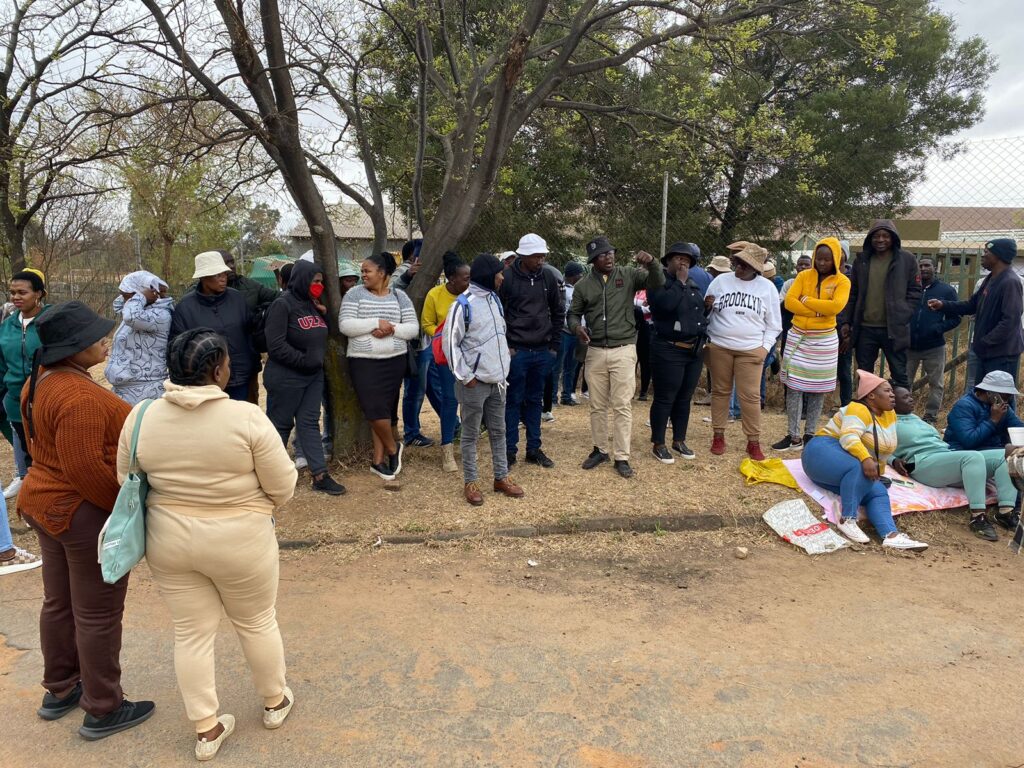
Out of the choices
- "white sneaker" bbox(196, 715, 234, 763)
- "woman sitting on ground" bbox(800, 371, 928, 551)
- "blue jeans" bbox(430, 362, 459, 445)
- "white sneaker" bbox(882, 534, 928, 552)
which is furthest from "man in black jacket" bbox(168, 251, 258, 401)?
"white sneaker" bbox(882, 534, 928, 552)

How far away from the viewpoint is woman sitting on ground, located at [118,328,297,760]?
8.15ft

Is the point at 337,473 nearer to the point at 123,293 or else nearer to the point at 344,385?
the point at 344,385

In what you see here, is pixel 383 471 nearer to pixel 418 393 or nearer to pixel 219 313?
pixel 418 393

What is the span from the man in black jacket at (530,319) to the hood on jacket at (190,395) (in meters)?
3.43

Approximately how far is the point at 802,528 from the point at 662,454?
4.98 ft

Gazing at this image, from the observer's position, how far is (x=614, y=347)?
19.2 feet

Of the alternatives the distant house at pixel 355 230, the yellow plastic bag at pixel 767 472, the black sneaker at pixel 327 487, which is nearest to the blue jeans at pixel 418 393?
the black sneaker at pixel 327 487

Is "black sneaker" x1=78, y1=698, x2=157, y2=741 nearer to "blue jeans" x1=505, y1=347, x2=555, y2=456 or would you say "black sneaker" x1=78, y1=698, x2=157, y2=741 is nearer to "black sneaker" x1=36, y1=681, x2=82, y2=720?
"black sneaker" x1=36, y1=681, x2=82, y2=720

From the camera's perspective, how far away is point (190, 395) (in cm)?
245

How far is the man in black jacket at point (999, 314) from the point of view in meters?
6.11

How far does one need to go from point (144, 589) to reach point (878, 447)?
5.20 m

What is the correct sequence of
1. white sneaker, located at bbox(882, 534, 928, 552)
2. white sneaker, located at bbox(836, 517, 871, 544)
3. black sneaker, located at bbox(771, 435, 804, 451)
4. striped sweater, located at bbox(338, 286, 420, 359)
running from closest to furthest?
white sneaker, located at bbox(882, 534, 928, 552), white sneaker, located at bbox(836, 517, 871, 544), striped sweater, located at bbox(338, 286, 420, 359), black sneaker, located at bbox(771, 435, 804, 451)

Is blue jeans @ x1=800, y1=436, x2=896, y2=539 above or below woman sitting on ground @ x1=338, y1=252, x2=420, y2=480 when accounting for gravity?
below

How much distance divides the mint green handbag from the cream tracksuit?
1.5 inches
